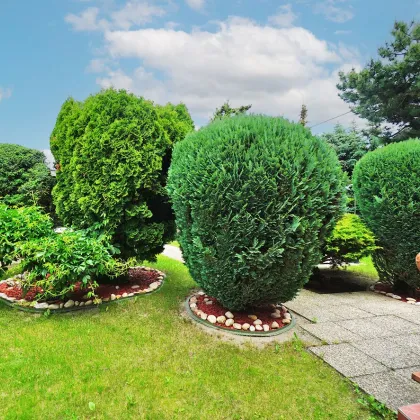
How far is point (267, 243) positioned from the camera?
3131 millimetres

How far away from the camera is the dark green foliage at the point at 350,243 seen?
5.63 metres

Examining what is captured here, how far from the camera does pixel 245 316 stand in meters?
3.67

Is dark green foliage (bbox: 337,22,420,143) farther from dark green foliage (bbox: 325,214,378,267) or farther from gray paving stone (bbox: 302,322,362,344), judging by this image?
gray paving stone (bbox: 302,322,362,344)

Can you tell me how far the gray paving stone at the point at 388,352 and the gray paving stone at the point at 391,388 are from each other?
0.79 feet

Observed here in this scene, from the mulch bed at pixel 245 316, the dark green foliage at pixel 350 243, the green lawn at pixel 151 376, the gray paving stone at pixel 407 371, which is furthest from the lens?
the dark green foliage at pixel 350 243

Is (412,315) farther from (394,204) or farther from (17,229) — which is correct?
(17,229)

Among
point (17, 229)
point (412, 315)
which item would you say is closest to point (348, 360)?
point (412, 315)

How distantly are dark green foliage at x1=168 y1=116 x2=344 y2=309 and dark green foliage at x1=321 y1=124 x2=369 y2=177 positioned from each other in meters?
12.1

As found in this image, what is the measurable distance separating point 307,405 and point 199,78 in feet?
22.5

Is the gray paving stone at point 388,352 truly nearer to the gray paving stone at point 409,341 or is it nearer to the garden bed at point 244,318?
the gray paving stone at point 409,341

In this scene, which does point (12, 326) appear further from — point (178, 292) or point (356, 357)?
point (356, 357)

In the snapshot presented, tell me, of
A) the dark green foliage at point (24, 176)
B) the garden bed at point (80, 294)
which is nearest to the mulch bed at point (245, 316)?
the garden bed at point (80, 294)

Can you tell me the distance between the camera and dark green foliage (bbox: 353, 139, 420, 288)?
507 centimetres

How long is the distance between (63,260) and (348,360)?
3330mm
